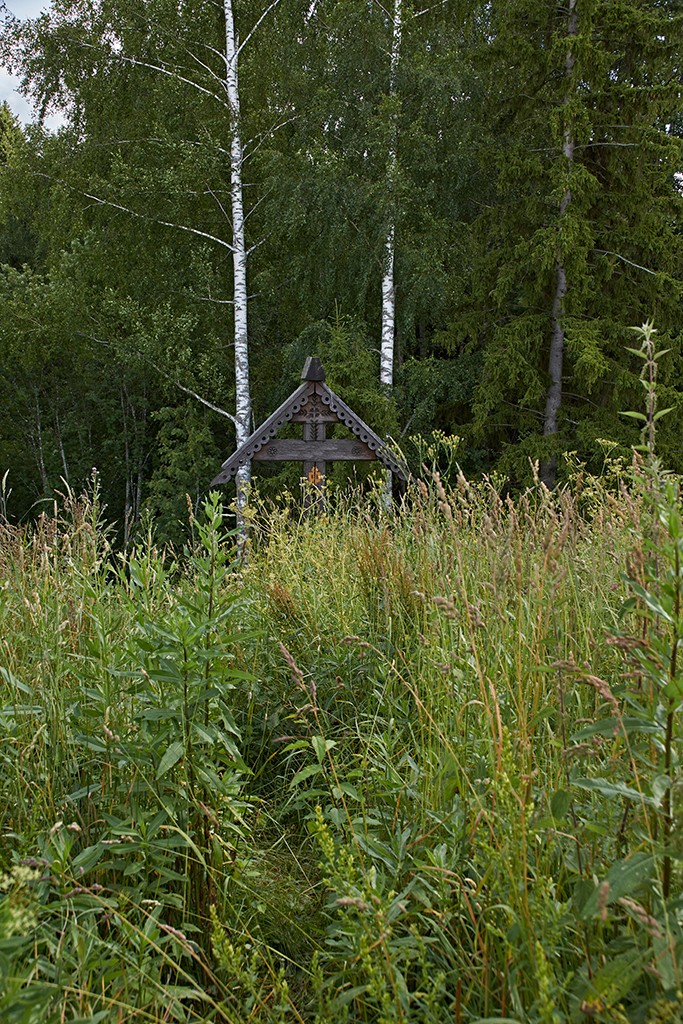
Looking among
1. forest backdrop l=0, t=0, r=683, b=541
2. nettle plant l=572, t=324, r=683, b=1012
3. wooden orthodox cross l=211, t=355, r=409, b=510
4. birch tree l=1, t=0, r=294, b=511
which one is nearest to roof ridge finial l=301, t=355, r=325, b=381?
wooden orthodox cross l=211, t=355, r=409, b=510

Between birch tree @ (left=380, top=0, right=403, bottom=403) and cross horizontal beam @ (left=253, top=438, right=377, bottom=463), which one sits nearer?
cross horizontal beam @ (left=253, top=438, right=377, bottom=463)

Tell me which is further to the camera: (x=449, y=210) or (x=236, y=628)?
(x=449, y=210)

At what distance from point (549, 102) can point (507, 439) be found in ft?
17.7

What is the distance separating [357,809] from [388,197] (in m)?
12.9

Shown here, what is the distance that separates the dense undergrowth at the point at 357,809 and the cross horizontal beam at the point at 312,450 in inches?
244

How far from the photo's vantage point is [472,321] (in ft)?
49.2

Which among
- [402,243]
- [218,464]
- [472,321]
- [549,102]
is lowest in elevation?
[218,464]

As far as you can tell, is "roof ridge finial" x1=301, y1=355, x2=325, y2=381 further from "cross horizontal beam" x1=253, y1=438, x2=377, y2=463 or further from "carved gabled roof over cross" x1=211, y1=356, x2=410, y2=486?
"cross horizontal beam" x1=253, y1=438, x2=377, y2=463

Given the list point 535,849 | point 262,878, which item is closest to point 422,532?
point 262,878

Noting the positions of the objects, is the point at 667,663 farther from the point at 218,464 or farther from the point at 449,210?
the point at 218,464

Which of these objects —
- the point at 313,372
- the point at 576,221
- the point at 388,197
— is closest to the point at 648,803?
the point at 313,372

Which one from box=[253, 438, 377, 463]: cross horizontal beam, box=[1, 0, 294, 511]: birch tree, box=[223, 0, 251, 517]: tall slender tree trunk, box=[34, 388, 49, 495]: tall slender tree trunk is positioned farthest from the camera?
box=[34, 388, 49, 495]: tall slender tree trunk

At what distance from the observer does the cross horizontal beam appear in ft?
32.1

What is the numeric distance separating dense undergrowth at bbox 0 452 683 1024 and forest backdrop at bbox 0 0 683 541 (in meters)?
10.5
